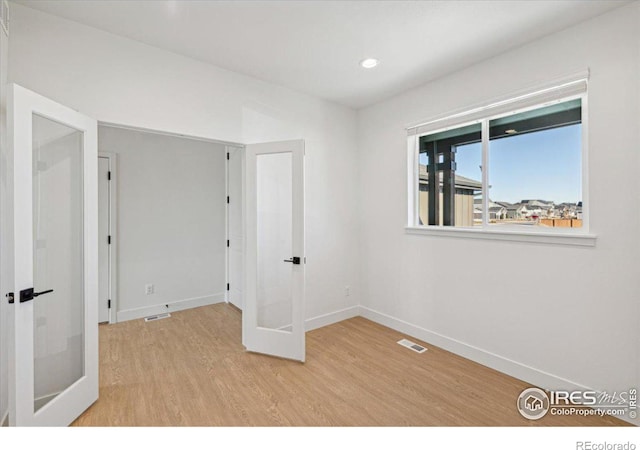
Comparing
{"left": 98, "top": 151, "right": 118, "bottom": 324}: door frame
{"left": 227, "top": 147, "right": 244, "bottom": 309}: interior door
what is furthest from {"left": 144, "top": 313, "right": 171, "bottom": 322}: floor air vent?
{"left": 227, "top": 147, "right": 244, "bottom": 309}: interior door

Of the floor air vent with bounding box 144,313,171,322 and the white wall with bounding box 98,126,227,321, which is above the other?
the white wall with bounding box 98,126,227,321

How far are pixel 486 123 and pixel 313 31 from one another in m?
1.75

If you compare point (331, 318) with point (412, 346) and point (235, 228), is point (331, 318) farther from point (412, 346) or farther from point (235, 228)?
point (235, 228)

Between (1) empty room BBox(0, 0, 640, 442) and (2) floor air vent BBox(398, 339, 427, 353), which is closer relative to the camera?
(1) empty room BBox(0, 0, 640, 442)

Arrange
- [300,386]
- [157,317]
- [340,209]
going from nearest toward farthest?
[300,386] < [340,209] < [157,317]

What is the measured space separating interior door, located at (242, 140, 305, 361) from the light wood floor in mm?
254

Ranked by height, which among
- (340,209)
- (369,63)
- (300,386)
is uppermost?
(369,63)

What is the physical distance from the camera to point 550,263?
7.89 ft

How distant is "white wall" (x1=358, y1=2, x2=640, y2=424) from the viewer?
2059mm

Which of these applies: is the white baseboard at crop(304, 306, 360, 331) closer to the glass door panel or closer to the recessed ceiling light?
the glass door panel

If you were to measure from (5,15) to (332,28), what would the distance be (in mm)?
2147

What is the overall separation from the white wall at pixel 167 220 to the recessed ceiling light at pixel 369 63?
91.1 inches

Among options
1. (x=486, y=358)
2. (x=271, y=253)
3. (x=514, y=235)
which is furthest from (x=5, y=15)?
(x=486, y=358)
